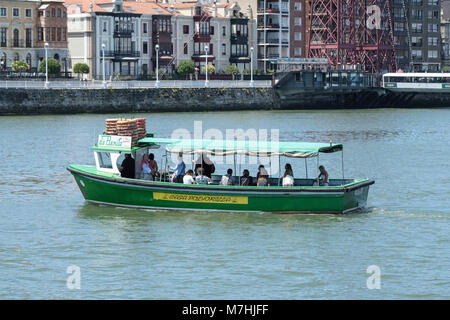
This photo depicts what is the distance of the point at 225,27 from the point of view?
135m

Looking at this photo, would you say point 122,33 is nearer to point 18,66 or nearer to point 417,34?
point 18,66

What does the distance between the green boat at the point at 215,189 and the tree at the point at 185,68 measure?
84.2 m

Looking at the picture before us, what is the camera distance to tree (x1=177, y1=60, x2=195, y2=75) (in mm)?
120375

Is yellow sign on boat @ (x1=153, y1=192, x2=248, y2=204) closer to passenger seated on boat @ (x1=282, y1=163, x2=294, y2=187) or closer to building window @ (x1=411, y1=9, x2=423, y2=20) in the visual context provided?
passenger seated on boat @ (x1=282, y1=163, x2=294, y2=187)

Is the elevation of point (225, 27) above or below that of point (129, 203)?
above

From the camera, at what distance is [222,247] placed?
29922 millimetres

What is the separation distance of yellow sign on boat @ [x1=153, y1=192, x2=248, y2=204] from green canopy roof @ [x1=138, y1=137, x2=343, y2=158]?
160cm

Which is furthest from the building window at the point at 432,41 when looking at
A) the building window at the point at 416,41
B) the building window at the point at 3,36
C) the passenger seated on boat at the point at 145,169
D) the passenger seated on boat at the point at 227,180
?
the passenger seated on boat at the point at 227,180

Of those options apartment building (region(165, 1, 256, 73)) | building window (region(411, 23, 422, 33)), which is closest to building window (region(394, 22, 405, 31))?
building window (region(411, 23, 422, 33))

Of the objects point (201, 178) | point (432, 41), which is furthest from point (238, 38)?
point (201, 178)

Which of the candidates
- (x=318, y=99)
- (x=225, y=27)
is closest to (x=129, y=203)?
(x=318, y=99)

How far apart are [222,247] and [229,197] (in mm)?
4435
